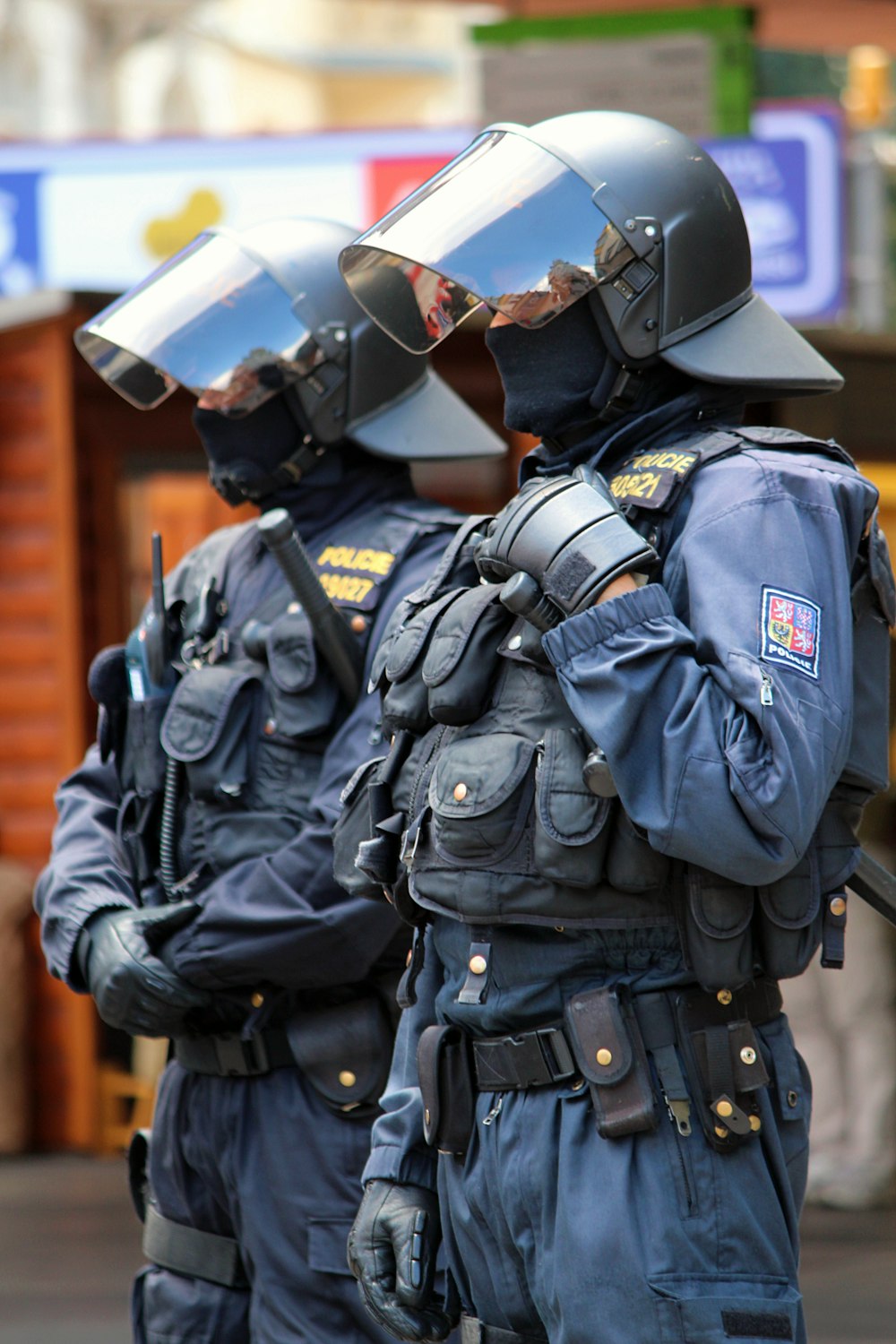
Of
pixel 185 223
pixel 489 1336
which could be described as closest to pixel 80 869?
pixel 489 1336

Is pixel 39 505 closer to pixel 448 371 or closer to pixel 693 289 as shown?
pixel 448 371

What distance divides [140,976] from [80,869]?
1.06 feet

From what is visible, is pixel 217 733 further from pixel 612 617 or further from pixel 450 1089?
pixel 612 617

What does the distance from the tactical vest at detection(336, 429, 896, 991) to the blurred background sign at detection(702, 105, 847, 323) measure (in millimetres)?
4812

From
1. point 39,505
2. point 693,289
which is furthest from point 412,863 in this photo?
point 39,505

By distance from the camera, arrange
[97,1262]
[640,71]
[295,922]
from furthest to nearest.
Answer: [640,71], [97,1262], [295,922]

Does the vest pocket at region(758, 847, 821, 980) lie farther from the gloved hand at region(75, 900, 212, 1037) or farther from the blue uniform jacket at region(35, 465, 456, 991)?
the gloved hand at region(75, 900, 212, 1037)

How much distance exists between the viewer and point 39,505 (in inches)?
283

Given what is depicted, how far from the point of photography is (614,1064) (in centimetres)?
216

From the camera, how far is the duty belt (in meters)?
2.19

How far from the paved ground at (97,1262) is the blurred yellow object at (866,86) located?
5.27 meters

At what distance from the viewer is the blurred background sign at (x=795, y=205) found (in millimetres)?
6969

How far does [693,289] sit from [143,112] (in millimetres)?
27984

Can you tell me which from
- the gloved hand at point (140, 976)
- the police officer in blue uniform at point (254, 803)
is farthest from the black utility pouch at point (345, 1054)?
the gloved hand at point (140, 976)
